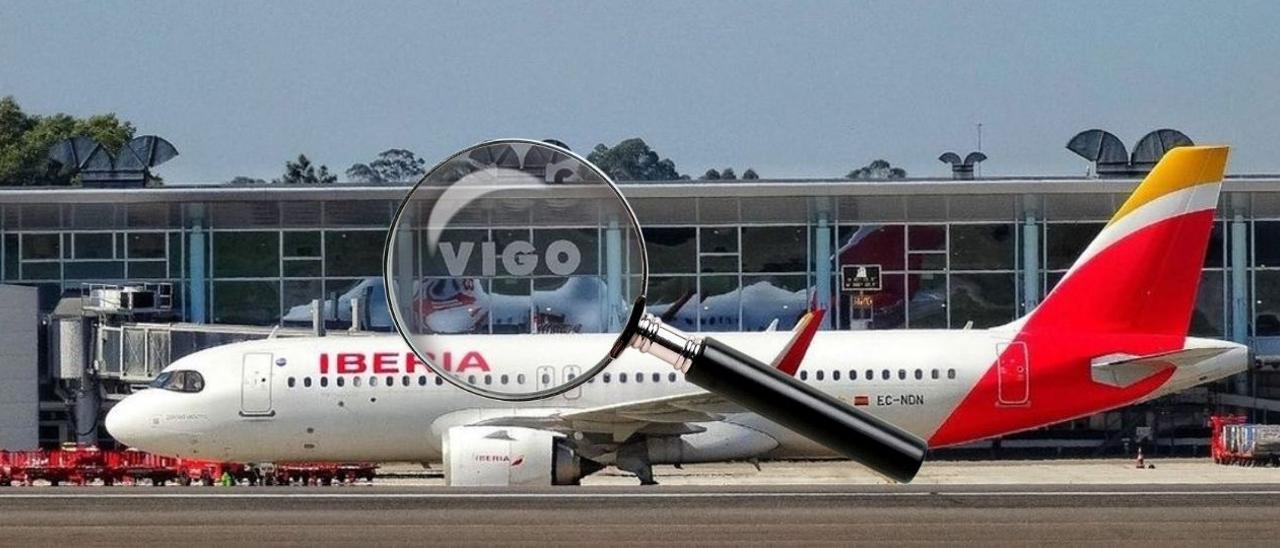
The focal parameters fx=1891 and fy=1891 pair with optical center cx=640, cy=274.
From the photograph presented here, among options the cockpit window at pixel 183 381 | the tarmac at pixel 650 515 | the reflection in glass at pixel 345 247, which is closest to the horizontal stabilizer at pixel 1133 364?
the tarmac at pixel 650 515

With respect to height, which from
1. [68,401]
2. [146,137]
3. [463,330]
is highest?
[146,137]

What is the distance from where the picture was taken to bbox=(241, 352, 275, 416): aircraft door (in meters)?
29.0

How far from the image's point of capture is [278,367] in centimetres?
2920

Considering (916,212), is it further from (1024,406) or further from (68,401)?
(68,401)

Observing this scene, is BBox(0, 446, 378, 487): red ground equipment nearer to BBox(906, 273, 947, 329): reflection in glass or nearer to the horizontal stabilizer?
the horizontal stabilizer

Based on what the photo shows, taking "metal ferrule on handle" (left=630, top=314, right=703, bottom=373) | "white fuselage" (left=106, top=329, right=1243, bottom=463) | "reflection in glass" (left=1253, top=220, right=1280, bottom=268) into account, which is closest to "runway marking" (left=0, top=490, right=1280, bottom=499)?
"white fuselage" (left=106, top=329, right=1243, bottom=463)

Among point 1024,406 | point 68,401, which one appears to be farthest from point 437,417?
point 68,401

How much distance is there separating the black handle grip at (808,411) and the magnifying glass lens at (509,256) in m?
0.42

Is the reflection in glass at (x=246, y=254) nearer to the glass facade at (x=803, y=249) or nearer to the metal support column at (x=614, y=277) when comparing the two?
the glass facade at (x=803, y=249)

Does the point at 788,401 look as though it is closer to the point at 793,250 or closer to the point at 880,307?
the point at 793,250

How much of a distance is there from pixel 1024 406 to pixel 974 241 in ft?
46.9

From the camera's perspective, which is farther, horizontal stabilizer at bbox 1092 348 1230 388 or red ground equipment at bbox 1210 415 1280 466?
red ground equipment at bbox 1210 415 1280 466

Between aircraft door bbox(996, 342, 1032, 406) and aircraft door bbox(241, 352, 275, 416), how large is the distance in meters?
11.1

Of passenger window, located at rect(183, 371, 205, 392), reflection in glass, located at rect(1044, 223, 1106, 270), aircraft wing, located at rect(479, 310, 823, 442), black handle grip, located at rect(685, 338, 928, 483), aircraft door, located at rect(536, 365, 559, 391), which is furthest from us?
reflection in glass, located at rect(1044, 223, 1106, 270)
